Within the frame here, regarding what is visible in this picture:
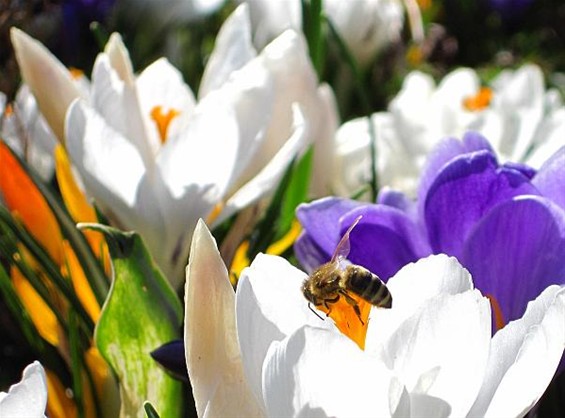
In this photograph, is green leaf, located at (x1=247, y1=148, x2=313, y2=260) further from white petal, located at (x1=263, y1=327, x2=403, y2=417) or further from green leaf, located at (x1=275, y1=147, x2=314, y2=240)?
white petal, located at (x1=263, y1=327, x2=403, y2=417)

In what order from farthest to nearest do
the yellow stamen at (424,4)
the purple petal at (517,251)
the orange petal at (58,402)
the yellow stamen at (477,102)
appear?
the yellow stamen at (424,4) < the yellow stamen at (477,102) < the orange petal at (58,402) < the purple petal at (517,251)

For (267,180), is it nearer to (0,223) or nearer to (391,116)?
(0,223)

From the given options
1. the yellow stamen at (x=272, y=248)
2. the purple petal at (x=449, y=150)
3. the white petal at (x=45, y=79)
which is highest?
the white petal at (x=45, y=79)

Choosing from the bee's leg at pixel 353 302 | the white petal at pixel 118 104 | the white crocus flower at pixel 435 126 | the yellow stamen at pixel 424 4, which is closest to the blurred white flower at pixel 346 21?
the white crocus flower at pixel 435 126

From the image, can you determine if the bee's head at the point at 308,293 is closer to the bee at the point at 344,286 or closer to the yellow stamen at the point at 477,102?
the bee at the point at 344,286

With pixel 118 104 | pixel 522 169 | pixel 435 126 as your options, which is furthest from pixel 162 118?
pixel 435 126

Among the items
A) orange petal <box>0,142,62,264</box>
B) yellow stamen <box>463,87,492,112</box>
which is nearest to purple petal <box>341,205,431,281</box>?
orange petal <box>0,142,62,264</box>

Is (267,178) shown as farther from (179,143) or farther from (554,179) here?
(554,179)
